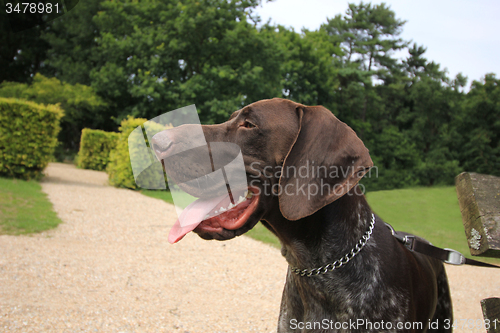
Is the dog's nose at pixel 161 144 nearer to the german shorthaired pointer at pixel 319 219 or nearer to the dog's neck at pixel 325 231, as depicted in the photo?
the german shorthaired pointer at pixel 319 219

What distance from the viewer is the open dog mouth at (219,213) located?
1612 mm

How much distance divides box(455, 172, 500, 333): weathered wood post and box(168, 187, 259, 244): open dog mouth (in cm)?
95

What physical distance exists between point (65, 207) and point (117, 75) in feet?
53.8

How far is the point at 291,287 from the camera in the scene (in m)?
2.01

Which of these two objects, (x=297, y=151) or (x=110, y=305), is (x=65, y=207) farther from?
(x=297, y=151)

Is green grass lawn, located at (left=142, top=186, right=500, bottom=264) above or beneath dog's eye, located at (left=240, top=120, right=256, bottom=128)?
beneath

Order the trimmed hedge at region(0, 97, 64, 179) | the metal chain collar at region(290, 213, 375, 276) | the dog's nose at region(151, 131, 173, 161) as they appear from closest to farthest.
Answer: the dog's nose at region(151, 131, 173, 161) < the metal chain collar at region(290, 213, 375, 276) < the trimmed hedge at region(0, 97, 64, 179)

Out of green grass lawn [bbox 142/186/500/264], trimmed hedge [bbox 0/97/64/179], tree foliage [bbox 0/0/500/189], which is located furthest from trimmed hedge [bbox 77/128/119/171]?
green grass lawn [bbox 142/186/500/264]

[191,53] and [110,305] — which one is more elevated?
[191,53]

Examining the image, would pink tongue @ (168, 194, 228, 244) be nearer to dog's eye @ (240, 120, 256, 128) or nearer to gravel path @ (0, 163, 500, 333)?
dog's eye @ (240, 120, 256, 128)

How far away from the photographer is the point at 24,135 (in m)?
10.3

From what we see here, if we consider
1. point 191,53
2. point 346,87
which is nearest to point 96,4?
point 191,53

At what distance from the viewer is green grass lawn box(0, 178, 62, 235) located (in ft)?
21.9

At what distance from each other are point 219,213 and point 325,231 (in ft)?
1.77
